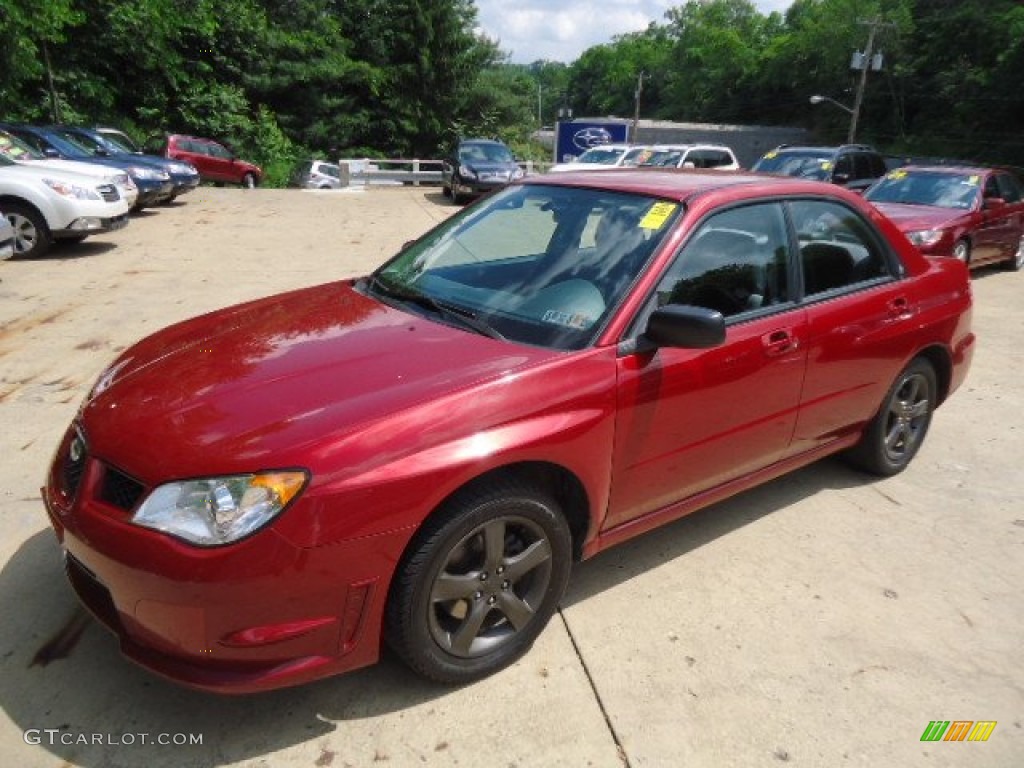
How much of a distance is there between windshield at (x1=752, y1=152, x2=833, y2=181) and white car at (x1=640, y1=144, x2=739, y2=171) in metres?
2.60

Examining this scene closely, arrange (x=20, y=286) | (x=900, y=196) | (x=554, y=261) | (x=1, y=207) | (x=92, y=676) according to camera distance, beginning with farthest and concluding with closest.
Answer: (x=900, y=196), (x=1, y=207), (x=20, y=286), (x=554, y=261), (x=92, y=676)

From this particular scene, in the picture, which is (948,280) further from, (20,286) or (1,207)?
(1,207)

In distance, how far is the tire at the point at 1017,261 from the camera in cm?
1131

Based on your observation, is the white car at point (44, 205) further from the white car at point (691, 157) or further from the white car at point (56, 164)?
the white car at point (691, 157)

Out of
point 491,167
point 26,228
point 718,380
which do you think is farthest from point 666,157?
point 718,380

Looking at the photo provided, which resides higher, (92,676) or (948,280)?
(948,280)

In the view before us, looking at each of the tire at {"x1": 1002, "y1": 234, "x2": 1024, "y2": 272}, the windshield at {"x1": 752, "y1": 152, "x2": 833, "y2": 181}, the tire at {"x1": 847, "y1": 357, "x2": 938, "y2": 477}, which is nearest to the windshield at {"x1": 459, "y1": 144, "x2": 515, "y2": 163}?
the windshield at {"x1": 752, "y1": 152, "x2": 833, "y2": 181}

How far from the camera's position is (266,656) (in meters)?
2.21

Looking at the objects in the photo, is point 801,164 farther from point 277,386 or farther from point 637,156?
point 277,386

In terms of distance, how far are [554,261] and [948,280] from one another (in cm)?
249

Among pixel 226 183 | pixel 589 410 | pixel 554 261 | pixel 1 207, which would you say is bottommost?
pixel 226 183

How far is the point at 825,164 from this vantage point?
1373 centimetres

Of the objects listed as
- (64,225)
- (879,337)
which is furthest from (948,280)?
(64,225)

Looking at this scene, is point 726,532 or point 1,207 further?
point 1,207
